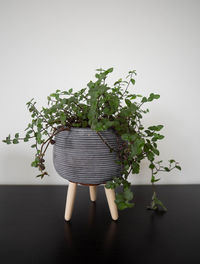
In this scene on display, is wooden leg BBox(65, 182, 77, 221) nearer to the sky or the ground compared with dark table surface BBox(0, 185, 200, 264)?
nearer to the sky

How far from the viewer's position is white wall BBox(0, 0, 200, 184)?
114 cm

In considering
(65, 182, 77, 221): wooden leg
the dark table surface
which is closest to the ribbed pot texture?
(65, 182, 77, 221): wooden leg

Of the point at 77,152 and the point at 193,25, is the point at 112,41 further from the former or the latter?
the point at 77,152

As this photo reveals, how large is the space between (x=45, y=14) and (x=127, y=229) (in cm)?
123

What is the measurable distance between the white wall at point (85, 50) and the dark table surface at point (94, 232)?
1.34 ft

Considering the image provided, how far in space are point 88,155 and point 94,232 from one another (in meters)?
0.26

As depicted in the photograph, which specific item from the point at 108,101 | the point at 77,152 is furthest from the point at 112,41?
the point at 77,152

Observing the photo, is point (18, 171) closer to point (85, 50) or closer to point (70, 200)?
point (70, 200)

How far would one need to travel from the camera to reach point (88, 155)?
0.60m

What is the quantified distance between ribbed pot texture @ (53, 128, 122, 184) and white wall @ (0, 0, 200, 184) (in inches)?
22.8

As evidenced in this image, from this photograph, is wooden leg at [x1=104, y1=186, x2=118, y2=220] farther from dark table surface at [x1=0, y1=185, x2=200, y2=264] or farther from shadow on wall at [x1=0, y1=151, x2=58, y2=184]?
shadow on wall at [x1=0, y1=151, x2=58, y2=184]

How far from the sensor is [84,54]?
1.15 meters

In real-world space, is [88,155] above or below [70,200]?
above

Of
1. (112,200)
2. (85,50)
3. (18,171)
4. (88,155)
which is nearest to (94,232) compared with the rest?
(112,200)
